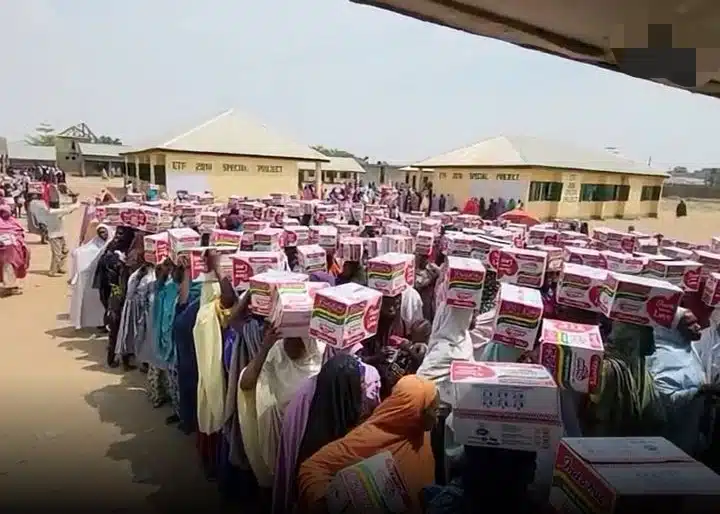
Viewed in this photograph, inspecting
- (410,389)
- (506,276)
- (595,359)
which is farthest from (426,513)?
(506,276)

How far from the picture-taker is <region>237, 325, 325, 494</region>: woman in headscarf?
7.77 ft

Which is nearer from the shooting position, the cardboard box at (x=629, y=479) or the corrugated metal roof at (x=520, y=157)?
the cardboard box at (x=629, y=479)

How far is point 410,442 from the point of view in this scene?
1.78 m

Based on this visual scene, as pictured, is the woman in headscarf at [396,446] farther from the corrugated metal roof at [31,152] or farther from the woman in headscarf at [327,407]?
the corrugated metal roof at [31,152]

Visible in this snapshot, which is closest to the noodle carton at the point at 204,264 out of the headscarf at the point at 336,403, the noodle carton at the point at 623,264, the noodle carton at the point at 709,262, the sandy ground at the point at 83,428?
the sandy ground at the point at 83,428

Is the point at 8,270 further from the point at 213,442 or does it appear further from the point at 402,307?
the point at 402,307

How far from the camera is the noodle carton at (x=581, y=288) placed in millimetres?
2492

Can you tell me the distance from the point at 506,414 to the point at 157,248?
133 inches

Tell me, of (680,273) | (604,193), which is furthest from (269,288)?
(604,193)

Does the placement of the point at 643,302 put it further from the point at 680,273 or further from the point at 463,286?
the point at 680,273

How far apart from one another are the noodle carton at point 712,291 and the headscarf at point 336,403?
2.25 meters

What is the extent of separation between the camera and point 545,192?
20.0 metres

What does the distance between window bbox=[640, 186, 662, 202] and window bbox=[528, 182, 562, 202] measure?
7.64 m

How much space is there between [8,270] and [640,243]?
805cm
